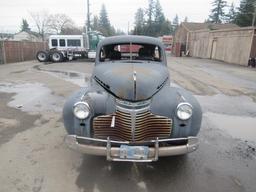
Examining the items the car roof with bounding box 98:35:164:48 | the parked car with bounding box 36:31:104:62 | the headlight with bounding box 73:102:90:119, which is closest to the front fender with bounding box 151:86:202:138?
the headlight with bounding box 73:102:90:119

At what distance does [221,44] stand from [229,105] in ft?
65.9

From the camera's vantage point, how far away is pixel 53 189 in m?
2.93

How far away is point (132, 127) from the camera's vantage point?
2.92 m

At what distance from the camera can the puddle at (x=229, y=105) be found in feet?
21.2

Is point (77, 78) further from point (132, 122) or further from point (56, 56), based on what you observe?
point (56, 56)

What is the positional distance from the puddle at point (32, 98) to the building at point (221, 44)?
1841 centimetres

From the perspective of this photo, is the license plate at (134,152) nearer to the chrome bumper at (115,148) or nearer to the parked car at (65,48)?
the chrome bumper at (115,148)

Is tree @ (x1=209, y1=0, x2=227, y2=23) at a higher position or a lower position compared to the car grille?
higher

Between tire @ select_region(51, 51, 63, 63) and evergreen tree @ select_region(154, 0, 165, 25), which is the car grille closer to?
tire @ select_region(51, 51, 63, 63)

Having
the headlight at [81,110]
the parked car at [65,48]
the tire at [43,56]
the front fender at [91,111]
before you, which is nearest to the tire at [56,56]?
the parked car at [65,48]

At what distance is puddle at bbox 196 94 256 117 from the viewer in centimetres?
646

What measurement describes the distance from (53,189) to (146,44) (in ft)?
11.2

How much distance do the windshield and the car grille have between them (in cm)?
Result: 216

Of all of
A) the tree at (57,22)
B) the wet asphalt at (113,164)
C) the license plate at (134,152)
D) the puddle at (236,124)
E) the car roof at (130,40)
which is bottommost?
the wet asphalt at (113,164)
